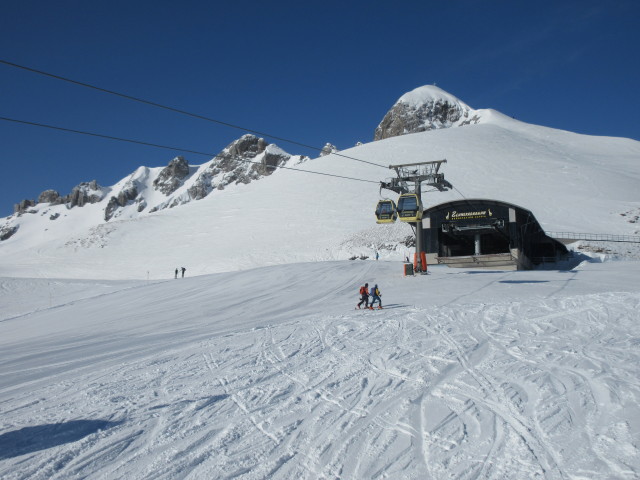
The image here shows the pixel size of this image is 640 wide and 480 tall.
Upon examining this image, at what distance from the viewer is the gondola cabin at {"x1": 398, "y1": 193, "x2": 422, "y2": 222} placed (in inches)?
910

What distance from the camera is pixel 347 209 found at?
6134 cm

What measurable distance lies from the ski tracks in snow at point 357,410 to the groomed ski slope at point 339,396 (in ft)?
0.08

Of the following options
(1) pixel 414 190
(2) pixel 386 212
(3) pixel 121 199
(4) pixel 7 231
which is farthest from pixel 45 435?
(4) pixel 7 231

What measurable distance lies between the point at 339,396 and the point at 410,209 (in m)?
17.4

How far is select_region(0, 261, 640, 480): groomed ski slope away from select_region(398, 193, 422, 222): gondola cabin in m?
8.28

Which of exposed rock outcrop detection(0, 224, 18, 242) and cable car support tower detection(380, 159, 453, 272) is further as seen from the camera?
exposed rock outcrop detection(0, 224, 18, 242)

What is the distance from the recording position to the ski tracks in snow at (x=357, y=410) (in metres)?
4.74

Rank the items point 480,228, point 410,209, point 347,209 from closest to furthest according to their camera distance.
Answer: point 410,209 → point 480,228 → point 347,209

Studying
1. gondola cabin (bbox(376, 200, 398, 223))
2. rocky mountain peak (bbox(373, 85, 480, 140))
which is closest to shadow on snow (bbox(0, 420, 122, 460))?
gondola cabin (bbox(376, 200, 398, 223))

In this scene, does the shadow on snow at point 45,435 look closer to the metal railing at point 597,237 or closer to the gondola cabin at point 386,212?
the gondola cabin at point 386,212

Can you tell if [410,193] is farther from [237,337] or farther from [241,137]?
[241,137]

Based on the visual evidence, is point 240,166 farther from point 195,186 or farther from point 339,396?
point 339,396

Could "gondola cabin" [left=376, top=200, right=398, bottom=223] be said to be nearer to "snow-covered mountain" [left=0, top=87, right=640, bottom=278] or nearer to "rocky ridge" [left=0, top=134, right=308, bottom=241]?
"snow-covered mountain" [left=0, top=87, right=640, bottom=278]

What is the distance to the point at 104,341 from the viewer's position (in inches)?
508
